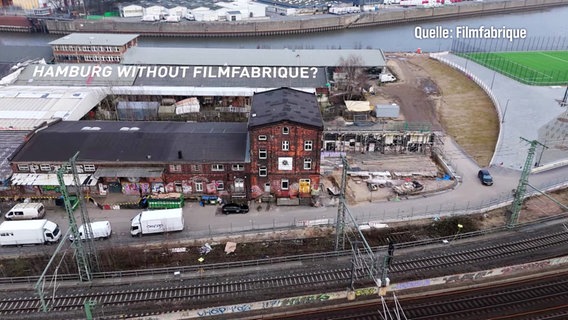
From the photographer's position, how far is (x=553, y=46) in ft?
335

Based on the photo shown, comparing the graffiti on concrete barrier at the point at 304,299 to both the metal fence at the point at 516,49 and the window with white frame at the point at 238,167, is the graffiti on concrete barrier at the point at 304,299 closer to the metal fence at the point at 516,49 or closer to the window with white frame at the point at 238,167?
the window with white frame at the point at 238,167

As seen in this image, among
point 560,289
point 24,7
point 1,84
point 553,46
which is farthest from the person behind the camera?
point 24,7

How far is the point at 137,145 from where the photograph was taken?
40.2 m

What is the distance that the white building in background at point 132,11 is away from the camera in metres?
119

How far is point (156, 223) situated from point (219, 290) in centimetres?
886

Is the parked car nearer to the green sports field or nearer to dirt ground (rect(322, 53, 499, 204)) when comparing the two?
dirt ground (rect(322, 53, 499, 204))

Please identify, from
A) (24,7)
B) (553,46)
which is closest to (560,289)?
(553,46)

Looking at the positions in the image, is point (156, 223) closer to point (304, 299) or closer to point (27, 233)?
point (27, 233)

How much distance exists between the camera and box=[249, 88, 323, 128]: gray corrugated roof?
37.4 m

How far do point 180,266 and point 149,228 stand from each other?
5073 mm

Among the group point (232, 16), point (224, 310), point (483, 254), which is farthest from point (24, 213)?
point (232, 16)

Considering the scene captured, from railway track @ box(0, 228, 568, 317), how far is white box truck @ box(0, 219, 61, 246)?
219 inches

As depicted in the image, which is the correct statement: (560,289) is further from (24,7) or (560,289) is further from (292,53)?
(24,7)

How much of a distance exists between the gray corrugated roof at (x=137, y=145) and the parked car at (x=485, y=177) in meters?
23.1
